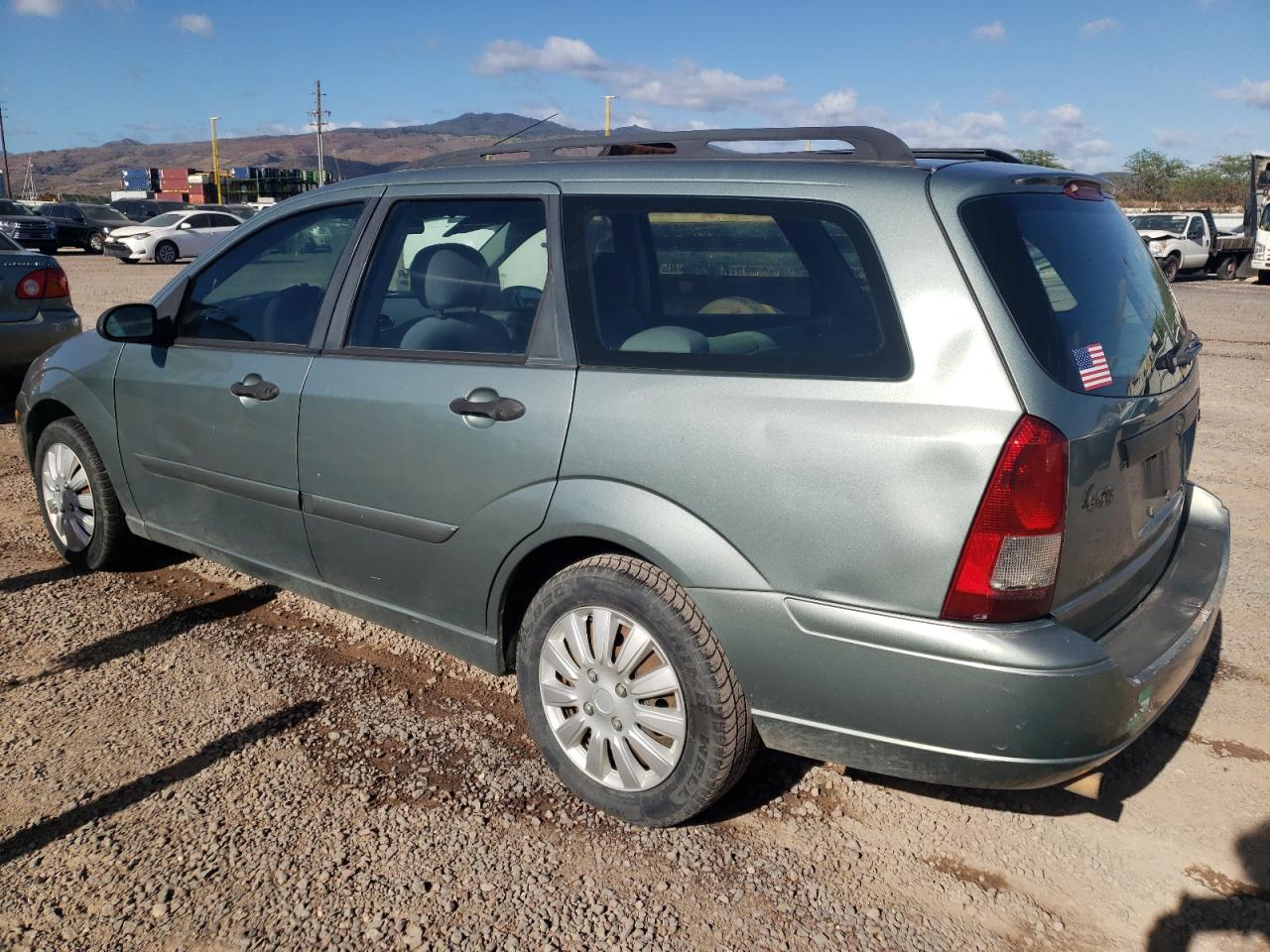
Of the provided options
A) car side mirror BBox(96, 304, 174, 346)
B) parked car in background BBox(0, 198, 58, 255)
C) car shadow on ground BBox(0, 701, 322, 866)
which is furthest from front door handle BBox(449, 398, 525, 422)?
parked car in background BBox(0, 198, 58, 255)

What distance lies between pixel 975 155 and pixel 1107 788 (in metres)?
1.94

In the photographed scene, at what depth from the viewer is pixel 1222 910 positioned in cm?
256

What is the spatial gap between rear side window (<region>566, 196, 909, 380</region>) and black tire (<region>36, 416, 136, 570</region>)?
2.67m

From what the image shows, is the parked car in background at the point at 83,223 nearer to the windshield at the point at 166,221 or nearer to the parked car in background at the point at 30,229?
the parked car in background at the point at 30,229

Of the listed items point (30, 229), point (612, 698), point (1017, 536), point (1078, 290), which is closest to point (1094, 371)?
point (1078, 290)

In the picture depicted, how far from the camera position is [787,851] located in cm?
279

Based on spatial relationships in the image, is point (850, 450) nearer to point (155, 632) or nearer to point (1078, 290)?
point (1078, 290)

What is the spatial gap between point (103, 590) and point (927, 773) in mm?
3697

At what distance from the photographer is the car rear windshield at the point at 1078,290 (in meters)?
2.38

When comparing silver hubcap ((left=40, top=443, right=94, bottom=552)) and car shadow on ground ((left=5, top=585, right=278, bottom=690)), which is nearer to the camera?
car shadow on ground ((left=5, top=585, right=278, bottom=690))

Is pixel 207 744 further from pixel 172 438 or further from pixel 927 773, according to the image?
pixel 927 773

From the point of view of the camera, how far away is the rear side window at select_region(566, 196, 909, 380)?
2.51 metres

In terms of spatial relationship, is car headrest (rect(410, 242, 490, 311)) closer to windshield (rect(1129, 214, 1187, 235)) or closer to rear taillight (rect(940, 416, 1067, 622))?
rear taillight (rect(940, 416, 1067, 622))

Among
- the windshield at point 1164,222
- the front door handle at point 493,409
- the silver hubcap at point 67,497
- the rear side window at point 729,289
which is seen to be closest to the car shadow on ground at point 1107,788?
the rear side window at point 729,289
